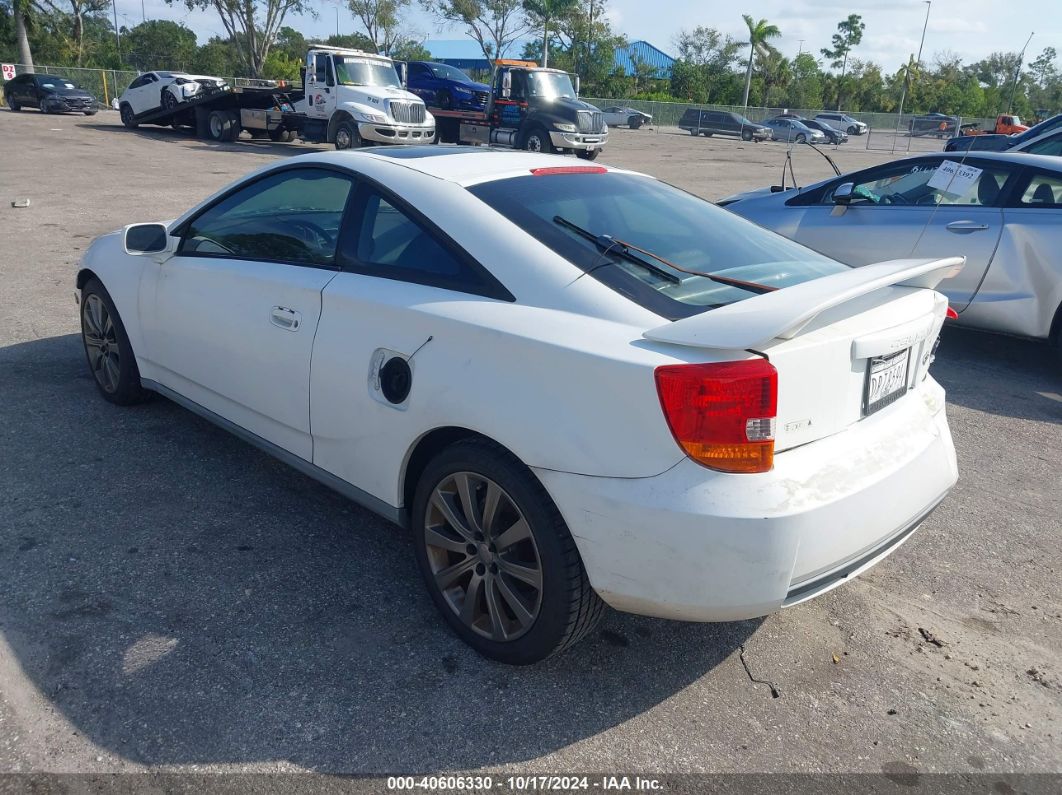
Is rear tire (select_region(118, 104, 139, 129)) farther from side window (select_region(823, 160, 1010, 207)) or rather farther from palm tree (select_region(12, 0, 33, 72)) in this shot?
side window (select_region(823, 160, 1010, 207))

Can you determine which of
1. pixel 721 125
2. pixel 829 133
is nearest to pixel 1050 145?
pixel 829 133

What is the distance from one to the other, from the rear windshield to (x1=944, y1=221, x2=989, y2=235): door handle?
3.34 metres

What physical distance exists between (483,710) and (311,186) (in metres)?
A: 2.26

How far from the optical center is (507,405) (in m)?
2.55

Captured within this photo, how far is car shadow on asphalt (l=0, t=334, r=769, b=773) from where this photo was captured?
8.27 ft

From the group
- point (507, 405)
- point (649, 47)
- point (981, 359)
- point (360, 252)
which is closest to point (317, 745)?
point (507, 405)

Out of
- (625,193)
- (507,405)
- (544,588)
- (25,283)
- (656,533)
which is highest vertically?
(625,193)

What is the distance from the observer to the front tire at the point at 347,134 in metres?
21.0

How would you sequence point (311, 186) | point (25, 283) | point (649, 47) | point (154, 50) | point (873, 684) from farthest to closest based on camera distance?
point (649, 47), point (154, 50), point (25, 283), point (311, 186), point (873, 684)

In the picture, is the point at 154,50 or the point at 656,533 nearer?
the point at 656,533

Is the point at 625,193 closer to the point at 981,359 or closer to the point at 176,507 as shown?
the point at 176,507

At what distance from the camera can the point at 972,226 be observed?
619 cm

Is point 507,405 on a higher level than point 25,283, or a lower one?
higher

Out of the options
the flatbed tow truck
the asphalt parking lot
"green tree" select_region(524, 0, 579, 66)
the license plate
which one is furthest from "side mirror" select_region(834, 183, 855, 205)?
"green tree" select_region(524, 0, 579, 66)
